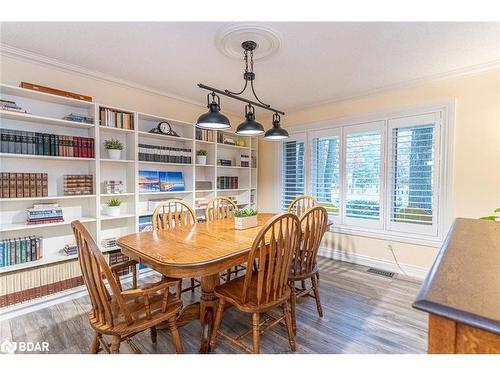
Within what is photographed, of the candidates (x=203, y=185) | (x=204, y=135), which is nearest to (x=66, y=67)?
(x=204, y=135)

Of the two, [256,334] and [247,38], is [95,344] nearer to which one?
[256,334]

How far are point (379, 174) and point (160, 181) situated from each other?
299cm

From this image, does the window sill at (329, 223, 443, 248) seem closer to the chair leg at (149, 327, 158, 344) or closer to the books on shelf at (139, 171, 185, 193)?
the books on shelf at (139, 171, 185, 193)

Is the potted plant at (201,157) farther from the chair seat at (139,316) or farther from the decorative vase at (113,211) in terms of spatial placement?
the chair seat at (139,316)

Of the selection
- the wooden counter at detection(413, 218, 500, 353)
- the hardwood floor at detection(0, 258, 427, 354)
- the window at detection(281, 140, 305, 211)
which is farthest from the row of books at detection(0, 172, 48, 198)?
the window at detection(281, 140, 305, 211)

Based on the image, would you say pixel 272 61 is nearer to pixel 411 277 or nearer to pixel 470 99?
pixel 470 99

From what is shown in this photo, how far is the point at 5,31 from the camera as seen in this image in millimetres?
2012

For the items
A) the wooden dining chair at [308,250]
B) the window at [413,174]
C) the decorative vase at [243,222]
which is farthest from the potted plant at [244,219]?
the window at [413,174]

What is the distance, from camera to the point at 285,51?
2.29 meters

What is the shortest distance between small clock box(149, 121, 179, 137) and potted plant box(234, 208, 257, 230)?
1685mm
